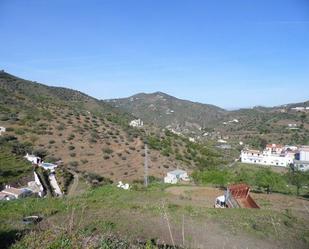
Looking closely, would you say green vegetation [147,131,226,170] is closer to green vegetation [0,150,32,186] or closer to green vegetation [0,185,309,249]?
green vegetation [0,150,32,186]

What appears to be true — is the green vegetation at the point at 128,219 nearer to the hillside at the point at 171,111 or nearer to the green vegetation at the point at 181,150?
the green vegetation at the point at 181,150

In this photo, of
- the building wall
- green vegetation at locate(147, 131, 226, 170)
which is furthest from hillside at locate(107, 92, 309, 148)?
green vegetation at locate(147, 131, 226, 170)

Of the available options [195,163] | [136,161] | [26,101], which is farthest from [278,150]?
[26,101]

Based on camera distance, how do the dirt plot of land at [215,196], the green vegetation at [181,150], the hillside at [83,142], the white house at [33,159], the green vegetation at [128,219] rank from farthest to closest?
the green vegetation at [181,150] < the hillside at [83,142] < the white house at [33,159] < the dirt plot of land at [215,196] < the green vegetation at [128,219]

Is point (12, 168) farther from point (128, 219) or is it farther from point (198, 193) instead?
point (128, 219)

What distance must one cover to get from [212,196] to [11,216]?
1037cm

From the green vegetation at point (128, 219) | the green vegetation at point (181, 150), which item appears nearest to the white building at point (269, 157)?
the green vegetation at point (181, 150)

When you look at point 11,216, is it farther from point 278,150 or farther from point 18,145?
point 278,150

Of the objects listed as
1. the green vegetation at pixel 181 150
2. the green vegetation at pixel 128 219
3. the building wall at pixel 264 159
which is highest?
the green vegetation at pixel 128 219

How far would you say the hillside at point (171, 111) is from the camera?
Answer: 107188mm

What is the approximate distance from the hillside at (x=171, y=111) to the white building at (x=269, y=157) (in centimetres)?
3353

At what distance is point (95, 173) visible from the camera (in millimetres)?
27672

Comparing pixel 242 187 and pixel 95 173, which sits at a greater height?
pixel 242 187

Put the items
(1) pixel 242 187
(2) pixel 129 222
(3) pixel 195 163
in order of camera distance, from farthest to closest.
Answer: (3) pixel 195 163, (1) pixel 242 187, (2) pixel 129 222
